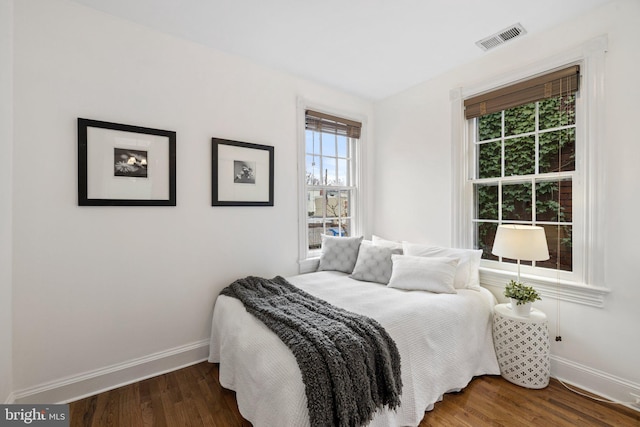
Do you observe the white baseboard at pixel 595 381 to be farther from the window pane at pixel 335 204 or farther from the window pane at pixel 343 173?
the window pane at pixel 343 173

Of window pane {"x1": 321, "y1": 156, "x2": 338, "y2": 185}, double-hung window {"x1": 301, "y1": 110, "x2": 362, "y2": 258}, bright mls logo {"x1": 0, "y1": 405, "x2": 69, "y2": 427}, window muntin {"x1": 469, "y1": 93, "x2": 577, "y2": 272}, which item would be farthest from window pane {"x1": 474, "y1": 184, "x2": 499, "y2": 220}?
bright mls logo {"x1": 0, "y1": 405, "x2": 69, "y2": 427}

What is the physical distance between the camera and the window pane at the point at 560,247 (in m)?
2.22

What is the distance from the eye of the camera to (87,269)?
200 cm

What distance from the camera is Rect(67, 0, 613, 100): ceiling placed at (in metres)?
1.99

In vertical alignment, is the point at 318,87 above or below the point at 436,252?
above

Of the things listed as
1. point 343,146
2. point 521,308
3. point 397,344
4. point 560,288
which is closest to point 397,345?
point 397,344

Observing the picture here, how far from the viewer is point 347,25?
2203 mm

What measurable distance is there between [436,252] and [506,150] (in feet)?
3.70

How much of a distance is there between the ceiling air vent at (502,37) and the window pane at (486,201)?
4.01ft

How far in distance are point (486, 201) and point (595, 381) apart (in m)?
1.54

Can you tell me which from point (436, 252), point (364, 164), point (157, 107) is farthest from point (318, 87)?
point (436, 252)

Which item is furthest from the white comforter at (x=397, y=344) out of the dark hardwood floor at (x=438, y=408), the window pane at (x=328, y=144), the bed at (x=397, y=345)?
the window pane at (x=328, y=144)

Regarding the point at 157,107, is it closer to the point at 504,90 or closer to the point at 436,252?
the point at 436,252

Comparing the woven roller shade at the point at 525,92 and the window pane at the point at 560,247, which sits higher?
the woven roller shade at the point at 525,92
